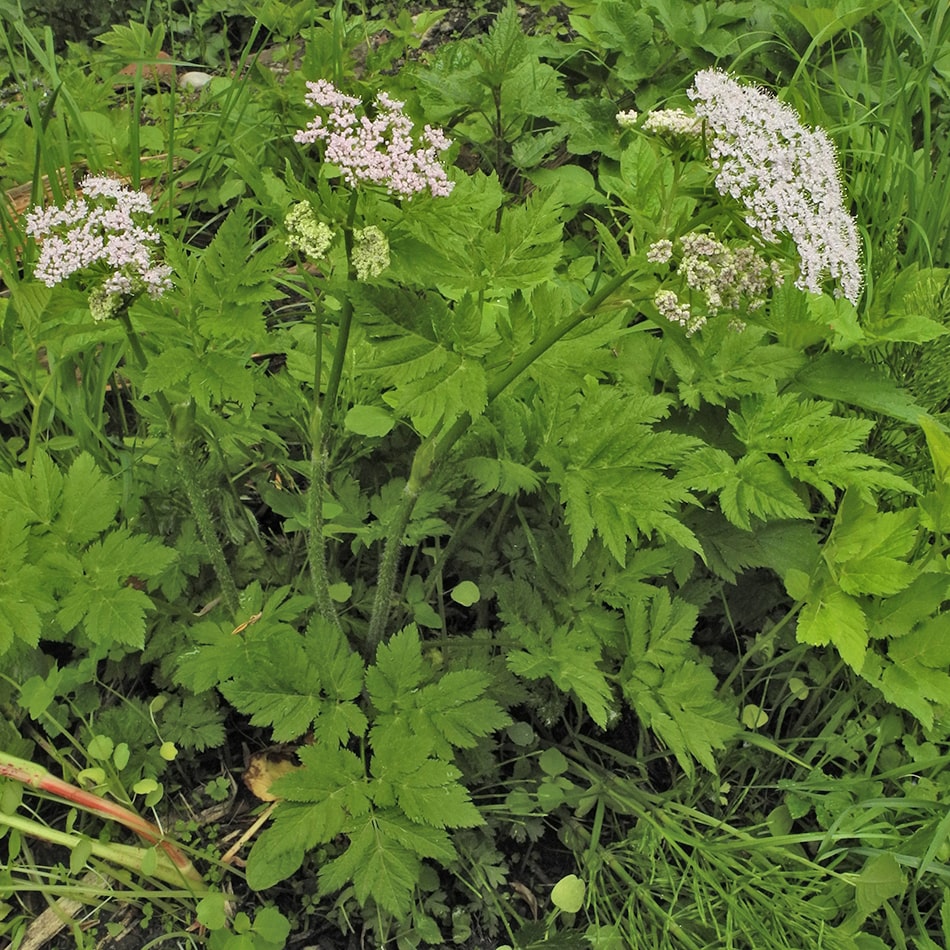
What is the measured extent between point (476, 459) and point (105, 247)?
0.84 meters

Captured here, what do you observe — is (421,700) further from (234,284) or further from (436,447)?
(234,284)

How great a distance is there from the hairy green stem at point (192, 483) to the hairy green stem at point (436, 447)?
0.33m

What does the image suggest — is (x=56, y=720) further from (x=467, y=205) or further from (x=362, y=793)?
(x=467, y=205)

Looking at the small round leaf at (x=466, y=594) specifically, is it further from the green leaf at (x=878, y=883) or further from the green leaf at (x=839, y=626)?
the green leaf at (x=878, y=883)

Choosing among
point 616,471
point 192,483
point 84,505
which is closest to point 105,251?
point 192,483

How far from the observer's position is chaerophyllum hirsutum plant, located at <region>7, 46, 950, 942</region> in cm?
130

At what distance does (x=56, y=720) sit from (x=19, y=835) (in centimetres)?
26

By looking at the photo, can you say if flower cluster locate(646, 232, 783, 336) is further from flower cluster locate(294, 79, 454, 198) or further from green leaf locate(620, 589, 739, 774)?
green leaf locate(620, 589, 739, 774)

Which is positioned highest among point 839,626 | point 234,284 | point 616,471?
point 234,284

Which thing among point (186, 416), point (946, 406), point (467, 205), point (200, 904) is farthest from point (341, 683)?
point (946, 406)

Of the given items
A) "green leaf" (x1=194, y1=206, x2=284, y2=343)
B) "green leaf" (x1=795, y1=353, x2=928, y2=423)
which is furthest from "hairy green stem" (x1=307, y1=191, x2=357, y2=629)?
"green leaf" (x1=795, y1=353, x2=928, y2=423)

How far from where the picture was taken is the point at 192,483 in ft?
5.55

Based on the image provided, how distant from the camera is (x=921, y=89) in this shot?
99.5 inches

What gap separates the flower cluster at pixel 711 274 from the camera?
1.22m
